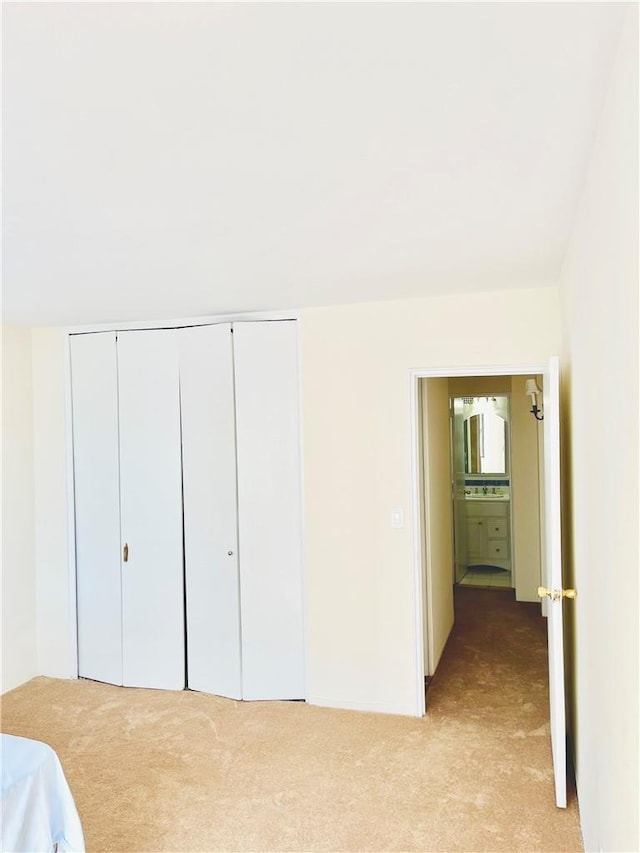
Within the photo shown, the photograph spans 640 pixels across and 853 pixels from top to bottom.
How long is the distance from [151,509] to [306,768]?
1.84 meters

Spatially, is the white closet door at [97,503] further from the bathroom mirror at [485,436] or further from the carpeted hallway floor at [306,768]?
the bathroom mirror at [485,436]

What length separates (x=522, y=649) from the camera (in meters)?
4.47

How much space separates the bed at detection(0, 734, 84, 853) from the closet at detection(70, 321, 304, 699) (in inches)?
67.5

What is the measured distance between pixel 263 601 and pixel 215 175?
106 inches

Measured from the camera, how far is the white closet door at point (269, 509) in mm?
3686

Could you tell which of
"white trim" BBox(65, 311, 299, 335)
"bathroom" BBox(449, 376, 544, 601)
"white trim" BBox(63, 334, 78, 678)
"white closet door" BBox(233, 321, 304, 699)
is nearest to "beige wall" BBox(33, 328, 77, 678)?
"white trim" BBox(63, 334, 78, 678)

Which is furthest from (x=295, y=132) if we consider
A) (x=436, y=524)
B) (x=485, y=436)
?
(x=485, y=436)

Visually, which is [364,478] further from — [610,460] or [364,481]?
[610,460]

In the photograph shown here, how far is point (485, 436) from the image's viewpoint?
714 cm

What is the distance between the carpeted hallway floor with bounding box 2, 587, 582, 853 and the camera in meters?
2.43

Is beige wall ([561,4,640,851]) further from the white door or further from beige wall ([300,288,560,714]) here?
beige wall ([300,288,560,714])

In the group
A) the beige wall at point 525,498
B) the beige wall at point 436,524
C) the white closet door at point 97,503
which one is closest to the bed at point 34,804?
the white closet door at point 97,503

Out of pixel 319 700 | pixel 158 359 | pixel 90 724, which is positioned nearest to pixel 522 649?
pixel 319 700

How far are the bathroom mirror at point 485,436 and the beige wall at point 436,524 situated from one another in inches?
87.4
